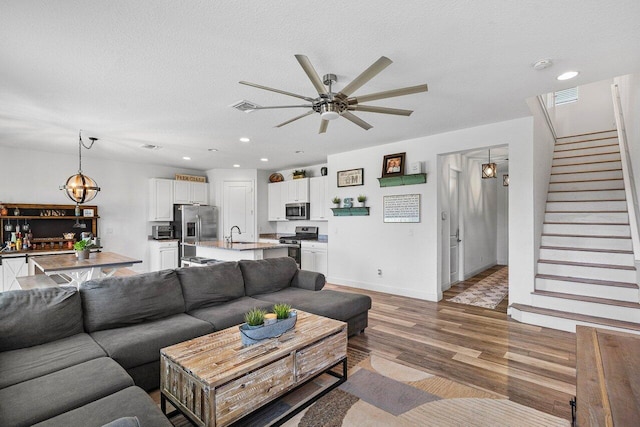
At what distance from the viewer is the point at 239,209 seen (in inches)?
303

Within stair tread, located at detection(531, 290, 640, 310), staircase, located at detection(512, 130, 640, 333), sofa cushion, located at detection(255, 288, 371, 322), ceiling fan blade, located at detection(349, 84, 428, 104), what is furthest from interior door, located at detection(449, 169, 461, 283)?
ceiling fan blade, located at detection(349, 84, 428, 104)

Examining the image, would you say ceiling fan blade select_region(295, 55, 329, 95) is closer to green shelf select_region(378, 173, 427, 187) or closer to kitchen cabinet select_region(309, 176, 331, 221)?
green shelf select_region(378, 173, 427, 187)

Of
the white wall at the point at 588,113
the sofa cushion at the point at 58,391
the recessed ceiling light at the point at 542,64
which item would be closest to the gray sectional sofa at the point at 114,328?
the sofa cushion at the point at 58,391

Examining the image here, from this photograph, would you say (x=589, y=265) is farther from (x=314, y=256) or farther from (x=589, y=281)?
(x=314, y=256)

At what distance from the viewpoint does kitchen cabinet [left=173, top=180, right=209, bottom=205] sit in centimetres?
721

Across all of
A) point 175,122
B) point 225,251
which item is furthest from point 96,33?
point 225,251

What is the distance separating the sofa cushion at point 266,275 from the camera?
3.58 m

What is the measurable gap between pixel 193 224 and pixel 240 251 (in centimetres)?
282

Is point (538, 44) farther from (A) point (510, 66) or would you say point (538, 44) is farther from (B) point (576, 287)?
(B) point (576, 287)

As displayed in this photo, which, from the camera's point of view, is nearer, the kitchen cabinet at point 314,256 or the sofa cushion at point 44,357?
the sofa cushion at point 44,357

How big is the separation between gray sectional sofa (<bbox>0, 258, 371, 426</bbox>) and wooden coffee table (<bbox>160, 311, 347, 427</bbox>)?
230mm

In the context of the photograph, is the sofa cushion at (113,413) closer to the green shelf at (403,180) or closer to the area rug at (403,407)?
the area rug at (403,407)

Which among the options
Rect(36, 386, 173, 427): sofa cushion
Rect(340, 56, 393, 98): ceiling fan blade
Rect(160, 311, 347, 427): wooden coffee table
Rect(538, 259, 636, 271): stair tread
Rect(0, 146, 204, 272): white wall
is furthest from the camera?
Rect(0, 146, 204, 272): white wall

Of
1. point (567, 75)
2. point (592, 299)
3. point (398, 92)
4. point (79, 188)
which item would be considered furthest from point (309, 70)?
point (592, 299)
